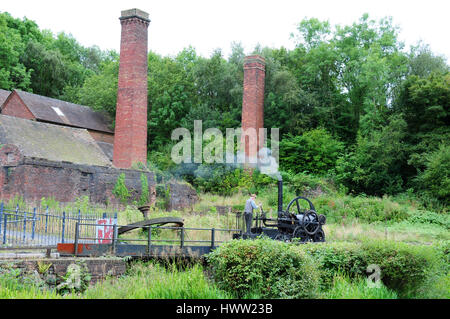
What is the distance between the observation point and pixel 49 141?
25.4m

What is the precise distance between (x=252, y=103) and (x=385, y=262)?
83.7ft

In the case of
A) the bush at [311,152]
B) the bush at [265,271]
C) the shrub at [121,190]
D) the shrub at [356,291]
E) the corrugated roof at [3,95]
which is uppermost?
the corrugated roof at [3,95]

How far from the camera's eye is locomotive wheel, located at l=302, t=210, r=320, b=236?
48.0 feet

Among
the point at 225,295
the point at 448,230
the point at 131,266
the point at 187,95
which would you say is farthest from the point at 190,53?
the point at 225,295

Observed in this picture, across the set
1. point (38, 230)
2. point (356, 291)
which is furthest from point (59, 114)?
point (356, 291)

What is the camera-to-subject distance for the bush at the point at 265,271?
26.6ft

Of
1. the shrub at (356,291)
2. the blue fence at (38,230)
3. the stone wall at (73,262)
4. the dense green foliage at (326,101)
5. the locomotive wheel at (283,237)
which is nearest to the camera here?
the shrub at (356,291)

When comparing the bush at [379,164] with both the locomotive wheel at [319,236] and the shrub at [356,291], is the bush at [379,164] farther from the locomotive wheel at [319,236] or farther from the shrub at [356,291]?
the shrub at [356,291]

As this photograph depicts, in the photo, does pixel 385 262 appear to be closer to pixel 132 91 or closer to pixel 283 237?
pixel 283 237

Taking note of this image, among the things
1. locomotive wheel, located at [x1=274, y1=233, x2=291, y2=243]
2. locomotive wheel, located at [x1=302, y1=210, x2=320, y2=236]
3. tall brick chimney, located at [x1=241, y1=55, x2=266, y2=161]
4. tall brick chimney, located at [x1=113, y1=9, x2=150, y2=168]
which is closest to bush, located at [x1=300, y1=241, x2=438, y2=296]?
locomotive wheel, located at [x1=274, y1=233, x2=291, y2=243]

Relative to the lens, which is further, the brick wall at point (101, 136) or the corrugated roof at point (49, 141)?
the brick wall at point (101, 136)

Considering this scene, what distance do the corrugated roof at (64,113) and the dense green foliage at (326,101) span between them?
2.31 m

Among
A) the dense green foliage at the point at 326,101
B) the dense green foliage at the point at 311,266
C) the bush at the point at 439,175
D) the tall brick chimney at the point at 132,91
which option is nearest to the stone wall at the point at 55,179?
the tall brick chimney at the point at 132,91

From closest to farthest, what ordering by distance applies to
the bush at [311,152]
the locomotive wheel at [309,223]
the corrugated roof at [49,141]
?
the locomotive wheel at [309,223] → the corrugated roof at [49,141] → the bush at [311,152]
